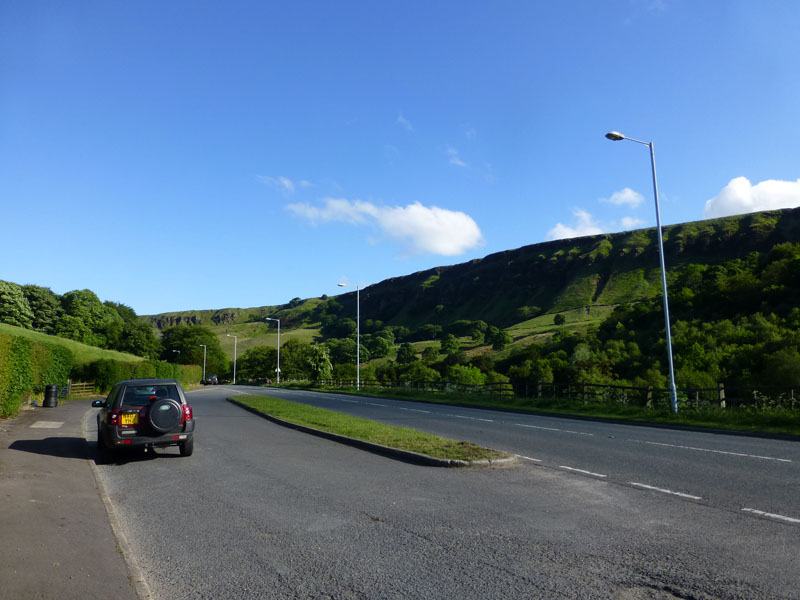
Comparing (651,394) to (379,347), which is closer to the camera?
(651,394)

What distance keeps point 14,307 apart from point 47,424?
241ft

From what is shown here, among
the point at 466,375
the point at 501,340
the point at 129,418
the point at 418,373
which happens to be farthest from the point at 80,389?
the point at 501,340

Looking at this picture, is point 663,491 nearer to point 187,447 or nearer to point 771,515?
point 771,515

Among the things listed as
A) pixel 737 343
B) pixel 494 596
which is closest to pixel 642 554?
pixel 494 596

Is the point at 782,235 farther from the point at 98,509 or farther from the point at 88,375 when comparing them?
the point at 98,509

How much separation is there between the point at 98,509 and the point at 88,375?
42567 millimetres

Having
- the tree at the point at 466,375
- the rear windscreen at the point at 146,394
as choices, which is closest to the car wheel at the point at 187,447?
the rear windscreen at the point at 146,394

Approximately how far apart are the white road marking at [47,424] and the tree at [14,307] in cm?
6878

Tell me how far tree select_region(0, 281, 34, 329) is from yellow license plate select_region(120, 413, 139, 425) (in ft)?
257

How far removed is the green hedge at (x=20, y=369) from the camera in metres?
17.4

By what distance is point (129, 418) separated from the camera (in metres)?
10.7

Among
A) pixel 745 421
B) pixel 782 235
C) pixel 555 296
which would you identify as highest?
pixel 782 235

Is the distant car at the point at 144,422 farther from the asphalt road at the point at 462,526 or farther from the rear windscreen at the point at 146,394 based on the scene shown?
the asphalt road at the point at 462,526

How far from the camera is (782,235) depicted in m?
150
